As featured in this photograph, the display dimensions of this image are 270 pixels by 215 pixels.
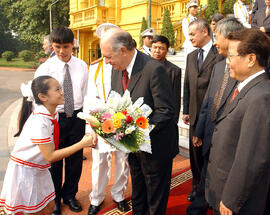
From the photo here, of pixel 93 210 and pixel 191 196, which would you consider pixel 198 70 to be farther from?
pixel 93 210

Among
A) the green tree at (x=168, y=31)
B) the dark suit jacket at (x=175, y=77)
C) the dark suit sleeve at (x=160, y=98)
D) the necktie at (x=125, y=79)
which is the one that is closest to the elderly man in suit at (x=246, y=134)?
the dark suit sleeve at (x=160, y=98)

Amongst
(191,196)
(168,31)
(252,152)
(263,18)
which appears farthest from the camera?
(168,31)

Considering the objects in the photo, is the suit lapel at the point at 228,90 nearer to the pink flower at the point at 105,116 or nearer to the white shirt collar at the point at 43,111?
the pink flower at the point at 105,116

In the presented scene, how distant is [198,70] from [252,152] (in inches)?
79.6

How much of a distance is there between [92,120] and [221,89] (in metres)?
1.50

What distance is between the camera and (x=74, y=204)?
10.8 feet

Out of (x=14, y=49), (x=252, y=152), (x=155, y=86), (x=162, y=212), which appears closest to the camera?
(x=252, y=152)

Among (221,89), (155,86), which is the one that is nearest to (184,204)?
(221,89)

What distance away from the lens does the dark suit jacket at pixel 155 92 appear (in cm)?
225

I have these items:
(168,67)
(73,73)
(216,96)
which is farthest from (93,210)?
(168,67)

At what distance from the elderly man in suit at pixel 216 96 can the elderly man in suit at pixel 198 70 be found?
0.48 meters

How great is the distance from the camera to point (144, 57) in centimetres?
241

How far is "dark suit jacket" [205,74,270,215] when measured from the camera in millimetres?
1594

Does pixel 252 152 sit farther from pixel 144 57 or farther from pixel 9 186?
pixel 9 186
